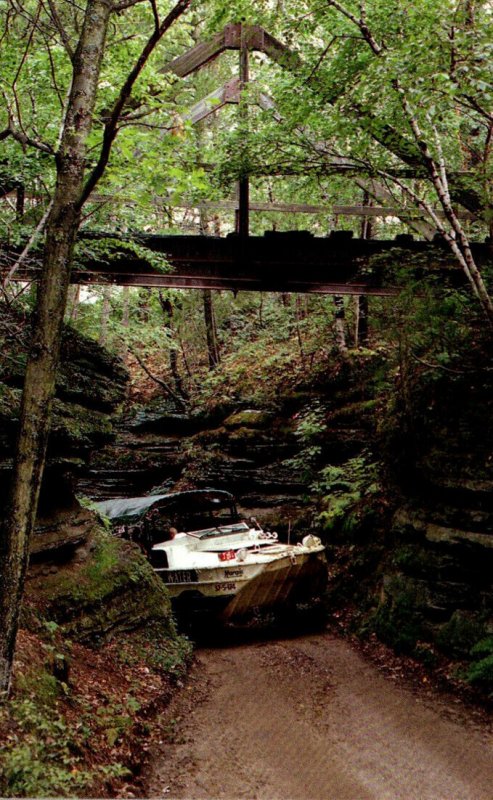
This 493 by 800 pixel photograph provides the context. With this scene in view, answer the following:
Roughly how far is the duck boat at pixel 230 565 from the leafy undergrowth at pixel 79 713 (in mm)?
2079

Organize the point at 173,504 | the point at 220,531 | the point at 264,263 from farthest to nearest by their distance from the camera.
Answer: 1. the point at 173,504
2. the point at 220,531
3. the point at 264,263

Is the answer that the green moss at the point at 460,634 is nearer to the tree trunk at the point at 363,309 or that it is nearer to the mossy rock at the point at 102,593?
the mossy rock at the point at 102,593

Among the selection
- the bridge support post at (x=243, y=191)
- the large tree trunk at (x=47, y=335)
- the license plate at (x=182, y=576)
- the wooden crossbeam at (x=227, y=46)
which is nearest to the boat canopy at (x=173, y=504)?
the license plate at (x=182, y=576)

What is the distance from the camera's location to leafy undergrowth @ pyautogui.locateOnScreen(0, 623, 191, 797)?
441 cm

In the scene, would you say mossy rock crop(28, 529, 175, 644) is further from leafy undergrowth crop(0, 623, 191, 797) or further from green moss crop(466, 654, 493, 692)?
green moss crop(466, 654, 493, 692)

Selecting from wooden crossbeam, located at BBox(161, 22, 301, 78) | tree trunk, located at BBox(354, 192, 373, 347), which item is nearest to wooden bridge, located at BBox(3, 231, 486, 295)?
wooden crossbeam, located at BBox(161, 22, 301, 78)

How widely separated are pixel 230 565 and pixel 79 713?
188 inches

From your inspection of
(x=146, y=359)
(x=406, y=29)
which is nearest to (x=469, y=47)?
(x=406, y=29)

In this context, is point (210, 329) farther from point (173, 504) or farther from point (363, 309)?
point (173, 504)

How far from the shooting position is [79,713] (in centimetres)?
578

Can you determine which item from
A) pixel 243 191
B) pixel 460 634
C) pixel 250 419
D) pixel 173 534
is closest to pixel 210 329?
pixel 250 419

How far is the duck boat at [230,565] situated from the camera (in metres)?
10.4

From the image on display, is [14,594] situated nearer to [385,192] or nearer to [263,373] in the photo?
[385,192]

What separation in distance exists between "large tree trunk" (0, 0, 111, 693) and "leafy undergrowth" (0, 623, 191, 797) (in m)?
0.54
